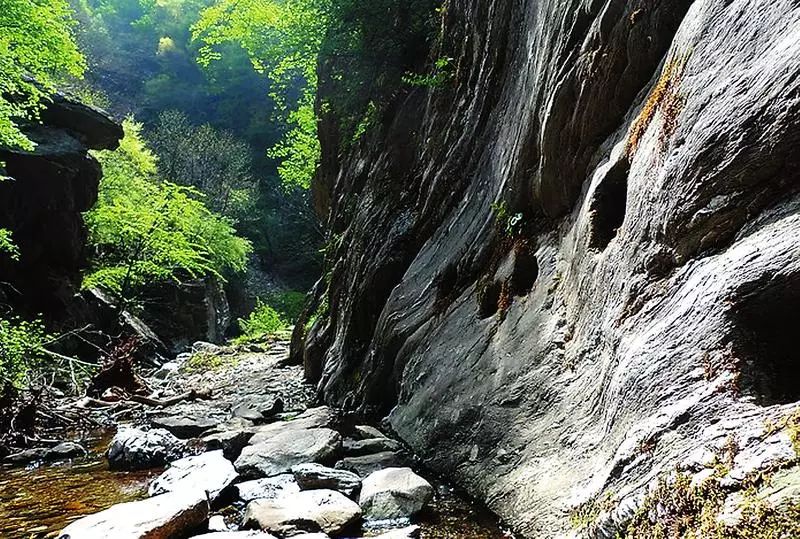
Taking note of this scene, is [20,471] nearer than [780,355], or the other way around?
[780,355]

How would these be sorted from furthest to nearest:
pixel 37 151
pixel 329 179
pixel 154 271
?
pixel 154 271 → pixel 329 179 → pixel 37 151

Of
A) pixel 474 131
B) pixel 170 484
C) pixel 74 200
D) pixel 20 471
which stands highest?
pixel 474 131

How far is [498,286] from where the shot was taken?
24.0 feet

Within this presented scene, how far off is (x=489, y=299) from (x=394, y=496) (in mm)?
3068

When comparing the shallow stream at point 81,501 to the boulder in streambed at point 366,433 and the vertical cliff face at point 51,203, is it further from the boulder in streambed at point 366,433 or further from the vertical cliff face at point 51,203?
Answer: the vertical cliff face at point 51,203

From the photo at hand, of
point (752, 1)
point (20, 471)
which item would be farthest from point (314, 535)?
point (20, 471)

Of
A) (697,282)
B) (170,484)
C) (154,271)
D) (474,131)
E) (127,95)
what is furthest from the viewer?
(127,95)

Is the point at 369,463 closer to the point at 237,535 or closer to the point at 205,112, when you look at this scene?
the point at 237,535

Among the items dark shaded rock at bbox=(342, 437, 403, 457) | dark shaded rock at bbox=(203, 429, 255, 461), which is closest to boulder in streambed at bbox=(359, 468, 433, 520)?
dark shaded rock at bbox=(342, 437, 403, 457)

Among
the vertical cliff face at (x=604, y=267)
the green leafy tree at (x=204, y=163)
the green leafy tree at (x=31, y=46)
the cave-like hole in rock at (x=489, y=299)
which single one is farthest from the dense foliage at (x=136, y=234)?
the green leafy tree at (x=204, y=163)

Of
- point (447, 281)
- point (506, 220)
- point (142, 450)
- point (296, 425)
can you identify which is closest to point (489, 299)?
point (506, 220)

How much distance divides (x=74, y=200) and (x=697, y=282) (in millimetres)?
21917

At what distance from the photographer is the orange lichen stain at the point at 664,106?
4.16 m

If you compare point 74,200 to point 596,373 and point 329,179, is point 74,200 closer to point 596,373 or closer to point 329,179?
point 329,179
